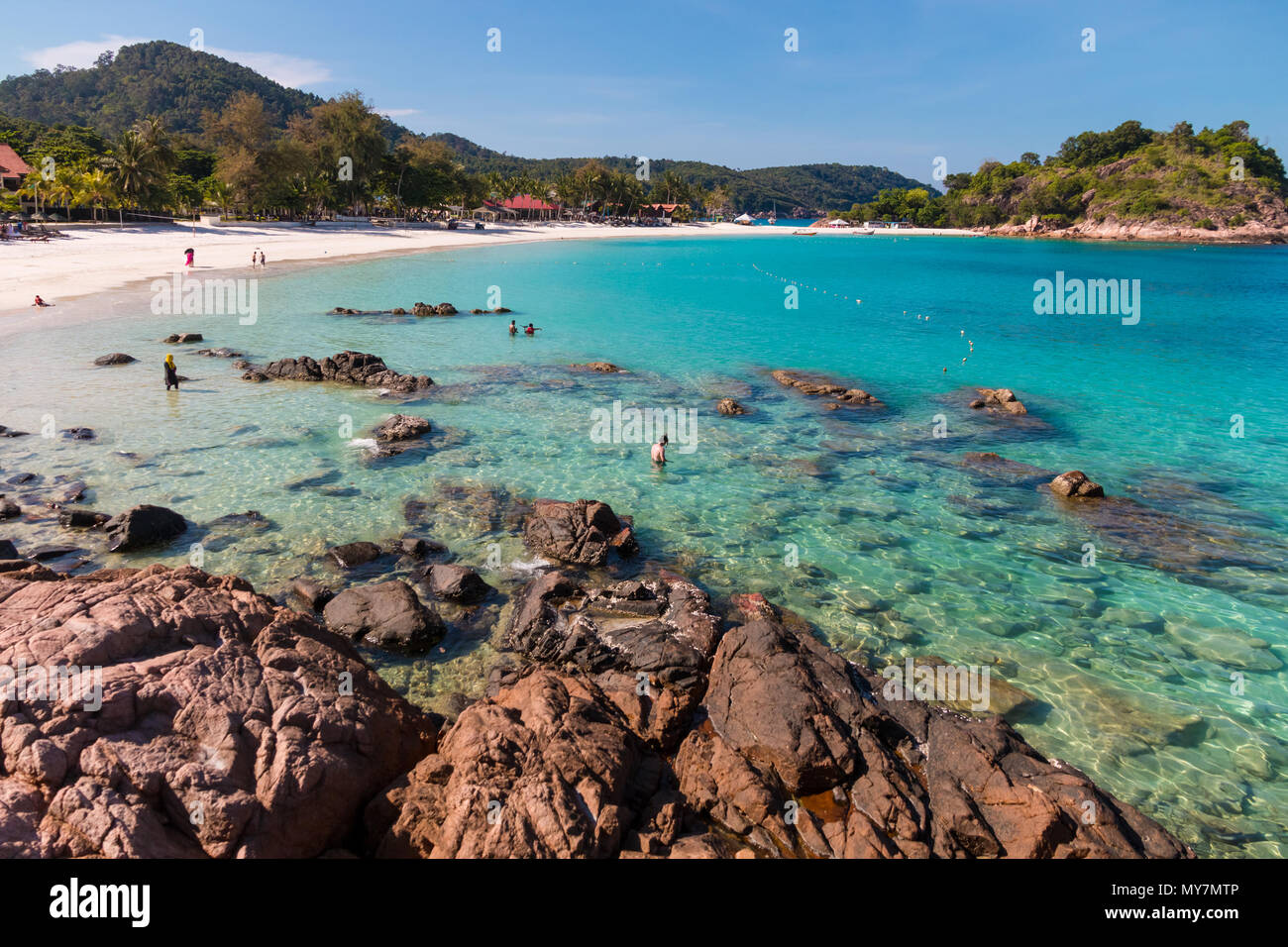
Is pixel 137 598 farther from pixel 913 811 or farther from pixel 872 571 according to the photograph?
pixel 872 571

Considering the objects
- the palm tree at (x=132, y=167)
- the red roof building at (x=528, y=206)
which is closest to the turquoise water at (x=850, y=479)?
the palm tree at (x=132, y=167)

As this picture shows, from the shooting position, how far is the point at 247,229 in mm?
87375

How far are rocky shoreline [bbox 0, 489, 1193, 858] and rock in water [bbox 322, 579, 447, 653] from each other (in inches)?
88.7

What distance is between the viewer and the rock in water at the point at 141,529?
50.7 feet

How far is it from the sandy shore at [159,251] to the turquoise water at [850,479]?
714cm

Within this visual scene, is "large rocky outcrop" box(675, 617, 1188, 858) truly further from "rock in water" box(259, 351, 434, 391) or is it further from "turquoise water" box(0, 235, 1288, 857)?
"rock in water" box(259, 351, 434, 391)

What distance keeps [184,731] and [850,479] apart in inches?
751

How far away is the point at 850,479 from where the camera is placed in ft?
72.4

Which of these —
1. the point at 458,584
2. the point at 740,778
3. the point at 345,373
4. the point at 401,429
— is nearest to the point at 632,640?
the point at 740,778

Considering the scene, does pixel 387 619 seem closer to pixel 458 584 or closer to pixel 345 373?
pixel 458 584

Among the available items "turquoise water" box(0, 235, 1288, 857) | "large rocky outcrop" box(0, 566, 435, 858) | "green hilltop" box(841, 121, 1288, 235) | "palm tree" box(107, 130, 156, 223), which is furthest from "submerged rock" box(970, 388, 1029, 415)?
"green hilltop" box(841, 121, 1288, 235)

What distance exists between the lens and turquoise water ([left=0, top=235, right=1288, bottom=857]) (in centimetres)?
1252

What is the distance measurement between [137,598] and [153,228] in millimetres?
90069
